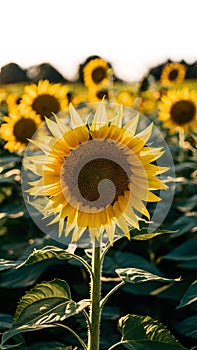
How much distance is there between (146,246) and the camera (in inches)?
122

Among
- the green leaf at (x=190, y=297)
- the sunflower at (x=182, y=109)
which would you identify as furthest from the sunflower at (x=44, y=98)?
the green leaf at (x=190, y=297)

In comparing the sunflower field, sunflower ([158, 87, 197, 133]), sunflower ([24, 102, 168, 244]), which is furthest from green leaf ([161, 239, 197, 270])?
sunflower ([158, 87, 197, 133])

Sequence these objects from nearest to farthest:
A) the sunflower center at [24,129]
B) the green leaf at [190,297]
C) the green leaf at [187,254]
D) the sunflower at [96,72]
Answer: the green leaf at [190,297]
the green leaf at [187,254]
the sunflower center at [24,129]
the sunflower at [96,72]

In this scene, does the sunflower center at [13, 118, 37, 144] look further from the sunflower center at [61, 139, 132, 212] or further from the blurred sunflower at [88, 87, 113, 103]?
the sunflower center at [61, 139, 132, 212]

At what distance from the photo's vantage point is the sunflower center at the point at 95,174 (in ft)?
5.16

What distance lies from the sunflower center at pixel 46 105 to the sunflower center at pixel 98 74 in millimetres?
1888

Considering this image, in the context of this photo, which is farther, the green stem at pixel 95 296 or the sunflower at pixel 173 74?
the sunflower at pixel 173 74

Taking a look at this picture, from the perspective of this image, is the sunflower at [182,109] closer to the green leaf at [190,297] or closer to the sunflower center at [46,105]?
the sunflower center at [46,105]

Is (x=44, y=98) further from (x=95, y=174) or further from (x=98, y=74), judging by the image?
(x=95, y=174)

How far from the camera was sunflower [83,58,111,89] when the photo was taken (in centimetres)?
618

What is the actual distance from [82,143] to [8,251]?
168 centimetres

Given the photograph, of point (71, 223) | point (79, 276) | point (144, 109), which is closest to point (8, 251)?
point (79, 276)

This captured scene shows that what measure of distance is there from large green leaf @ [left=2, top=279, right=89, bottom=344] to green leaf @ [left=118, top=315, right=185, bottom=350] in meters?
0.11

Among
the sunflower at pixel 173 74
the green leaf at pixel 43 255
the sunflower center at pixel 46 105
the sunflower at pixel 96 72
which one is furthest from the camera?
the sunflower at pixel 173 74
